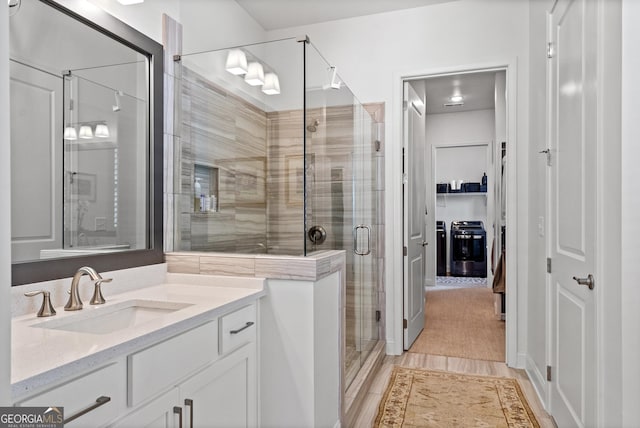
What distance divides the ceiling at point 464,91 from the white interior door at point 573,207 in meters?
2.46

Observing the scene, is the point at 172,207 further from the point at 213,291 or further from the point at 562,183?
the point at 562,183

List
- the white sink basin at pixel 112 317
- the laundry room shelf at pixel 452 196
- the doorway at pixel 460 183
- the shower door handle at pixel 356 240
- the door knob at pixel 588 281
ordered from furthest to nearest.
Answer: the laundry room shelf at pixel 452 196
the doorway at pixel 460 183
the shower door handle at pixel 356 240
the door knob at pixel 588 281
the white sink basin at pixel 112 317

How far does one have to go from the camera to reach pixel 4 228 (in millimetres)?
651

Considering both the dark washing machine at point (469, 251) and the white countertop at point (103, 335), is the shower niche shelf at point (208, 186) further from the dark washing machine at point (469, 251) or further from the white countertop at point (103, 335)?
the dark washing machine at point (469, 251)

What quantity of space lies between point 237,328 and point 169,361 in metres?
0.39

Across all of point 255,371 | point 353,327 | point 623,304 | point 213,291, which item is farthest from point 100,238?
point 623,304

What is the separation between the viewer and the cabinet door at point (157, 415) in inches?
43.8

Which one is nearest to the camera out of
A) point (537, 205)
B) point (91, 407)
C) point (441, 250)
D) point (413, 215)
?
point (91, 407)

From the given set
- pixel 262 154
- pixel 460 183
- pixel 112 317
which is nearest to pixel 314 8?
pixel 262 154

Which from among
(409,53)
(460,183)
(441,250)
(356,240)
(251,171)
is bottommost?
(441,250)

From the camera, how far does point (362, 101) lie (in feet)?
11.3

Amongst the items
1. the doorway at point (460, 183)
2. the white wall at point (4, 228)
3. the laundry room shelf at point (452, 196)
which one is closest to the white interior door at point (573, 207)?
the white wall at point (4, 228)

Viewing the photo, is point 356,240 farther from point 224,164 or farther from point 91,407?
point 91,407

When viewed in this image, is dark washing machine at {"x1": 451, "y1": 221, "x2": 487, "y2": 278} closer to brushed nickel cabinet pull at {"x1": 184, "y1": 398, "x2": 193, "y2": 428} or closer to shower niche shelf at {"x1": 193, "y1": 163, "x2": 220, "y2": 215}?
shower niche shelf at {"x1": 193, "y1": 163, "x2": 220, "y2": 215}
